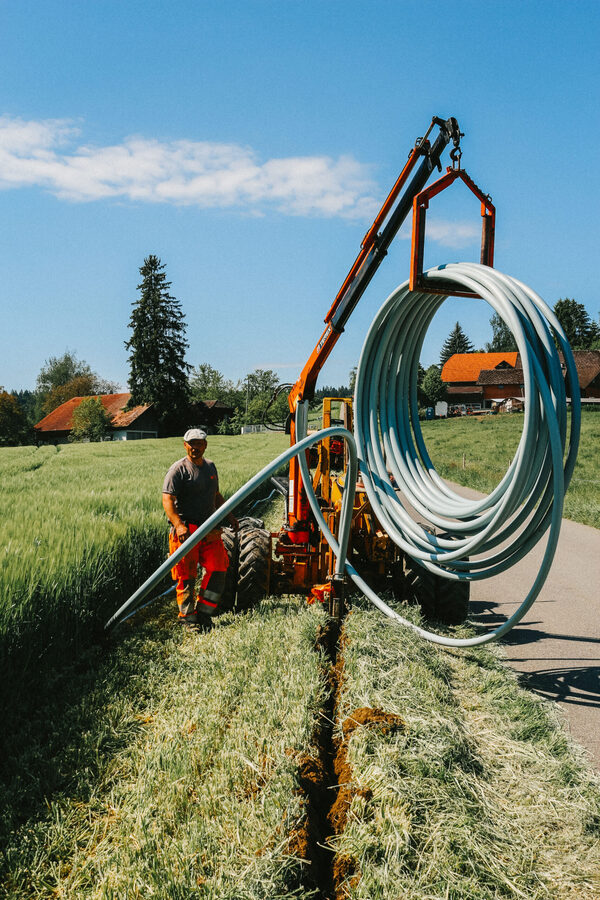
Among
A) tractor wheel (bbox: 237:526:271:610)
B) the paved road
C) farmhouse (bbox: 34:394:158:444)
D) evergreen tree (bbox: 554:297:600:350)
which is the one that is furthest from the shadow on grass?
evergreen tree (bbox: 554:297:600:350)

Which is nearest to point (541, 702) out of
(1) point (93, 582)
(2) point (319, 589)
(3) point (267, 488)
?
(2) point (319, 589)

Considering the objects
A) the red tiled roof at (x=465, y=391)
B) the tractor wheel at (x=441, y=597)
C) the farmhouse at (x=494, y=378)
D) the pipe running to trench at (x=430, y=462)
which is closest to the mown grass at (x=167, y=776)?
the pipe running to trench at (x=430, y=462)

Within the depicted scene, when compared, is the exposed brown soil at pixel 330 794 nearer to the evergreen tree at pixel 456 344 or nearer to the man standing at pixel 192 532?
the man standing at pixel 192 532

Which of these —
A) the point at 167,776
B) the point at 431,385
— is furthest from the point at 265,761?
the point at 431,385

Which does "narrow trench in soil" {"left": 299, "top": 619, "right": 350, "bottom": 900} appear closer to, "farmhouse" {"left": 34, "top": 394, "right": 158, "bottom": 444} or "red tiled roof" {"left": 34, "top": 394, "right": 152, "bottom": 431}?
"farmhouse" {"left": 34, "top": 394, "right": 158, "bottom": 444}

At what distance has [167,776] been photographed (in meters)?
3.15

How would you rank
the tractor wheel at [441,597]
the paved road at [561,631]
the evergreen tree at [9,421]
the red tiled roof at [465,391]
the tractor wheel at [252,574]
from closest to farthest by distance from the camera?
the paved road at [561,631] → the tractor wheel at [441,597] → the tractor wheel at [252,574] → the evergreen tree at [9,421] → the red tiled roof at [465,391]

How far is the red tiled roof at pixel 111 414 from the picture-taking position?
57.1 m

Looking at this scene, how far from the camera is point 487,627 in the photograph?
6.30 meters

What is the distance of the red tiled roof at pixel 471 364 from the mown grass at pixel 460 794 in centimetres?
7647

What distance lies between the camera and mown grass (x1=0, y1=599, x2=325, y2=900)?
2494mm

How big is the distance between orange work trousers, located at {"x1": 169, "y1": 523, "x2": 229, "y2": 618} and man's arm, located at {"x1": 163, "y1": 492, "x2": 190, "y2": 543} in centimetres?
15

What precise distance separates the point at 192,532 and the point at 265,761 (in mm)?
2943

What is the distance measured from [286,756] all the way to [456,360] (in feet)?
269
